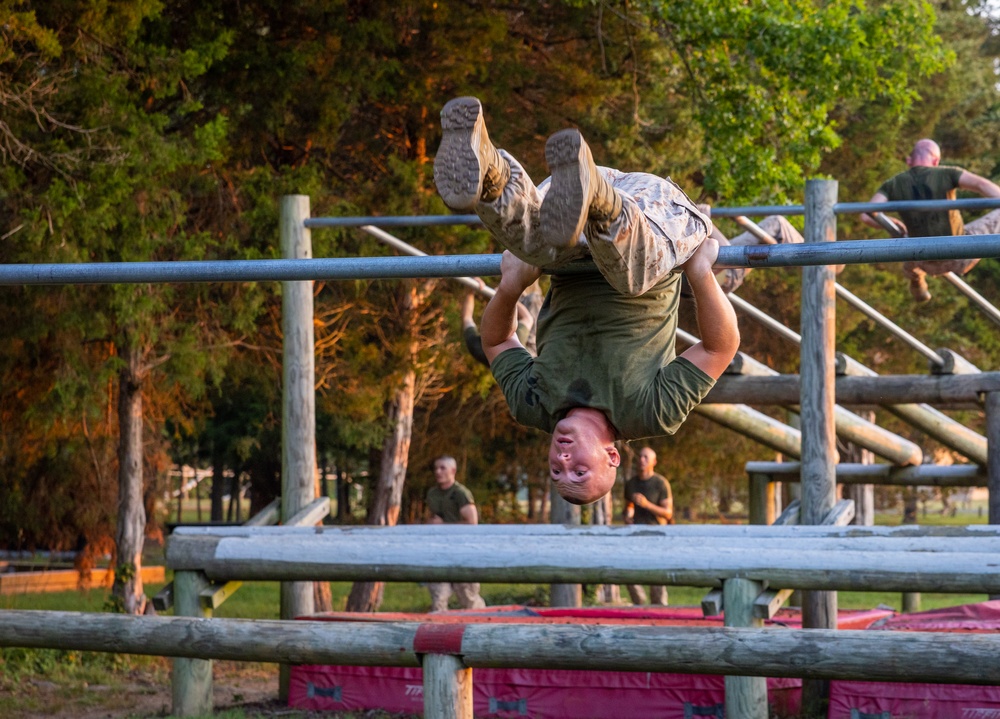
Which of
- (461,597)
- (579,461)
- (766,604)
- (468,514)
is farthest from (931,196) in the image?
(579,461)

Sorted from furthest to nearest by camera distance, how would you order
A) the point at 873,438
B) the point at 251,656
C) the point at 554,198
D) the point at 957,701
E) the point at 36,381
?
the point at 36,381, the point at 873,438, the point at 957,701, the point at 251,656, the point at 554,198

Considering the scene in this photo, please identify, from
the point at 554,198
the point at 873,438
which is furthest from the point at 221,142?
the point at 554,198

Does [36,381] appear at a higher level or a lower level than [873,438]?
higher

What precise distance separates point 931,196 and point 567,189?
637cm

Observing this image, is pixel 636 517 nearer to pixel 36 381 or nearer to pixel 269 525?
pixel 269 525

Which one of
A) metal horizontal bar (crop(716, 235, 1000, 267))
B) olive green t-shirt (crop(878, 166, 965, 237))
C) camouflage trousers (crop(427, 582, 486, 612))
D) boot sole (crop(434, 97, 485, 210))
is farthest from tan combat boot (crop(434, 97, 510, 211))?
camouflage trousers (crop(427, 582, 486, 612))

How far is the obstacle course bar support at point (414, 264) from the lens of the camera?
12.9 ft

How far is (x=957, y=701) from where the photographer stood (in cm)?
665

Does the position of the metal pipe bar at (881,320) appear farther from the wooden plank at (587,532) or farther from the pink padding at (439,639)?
the pink padding at (439,639)

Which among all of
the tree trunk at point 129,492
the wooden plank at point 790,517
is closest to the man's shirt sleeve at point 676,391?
the wooden plank at point 790,517

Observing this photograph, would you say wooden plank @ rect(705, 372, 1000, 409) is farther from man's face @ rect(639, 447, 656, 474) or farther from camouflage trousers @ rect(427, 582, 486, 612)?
camouflage trousers @ rect(427, 582, 486, 612)

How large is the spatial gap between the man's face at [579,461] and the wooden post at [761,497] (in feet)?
24.4

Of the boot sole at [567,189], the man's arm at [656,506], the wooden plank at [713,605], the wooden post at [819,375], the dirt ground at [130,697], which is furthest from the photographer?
the man's arm at [656,506]

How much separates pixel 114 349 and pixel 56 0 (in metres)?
2.98
